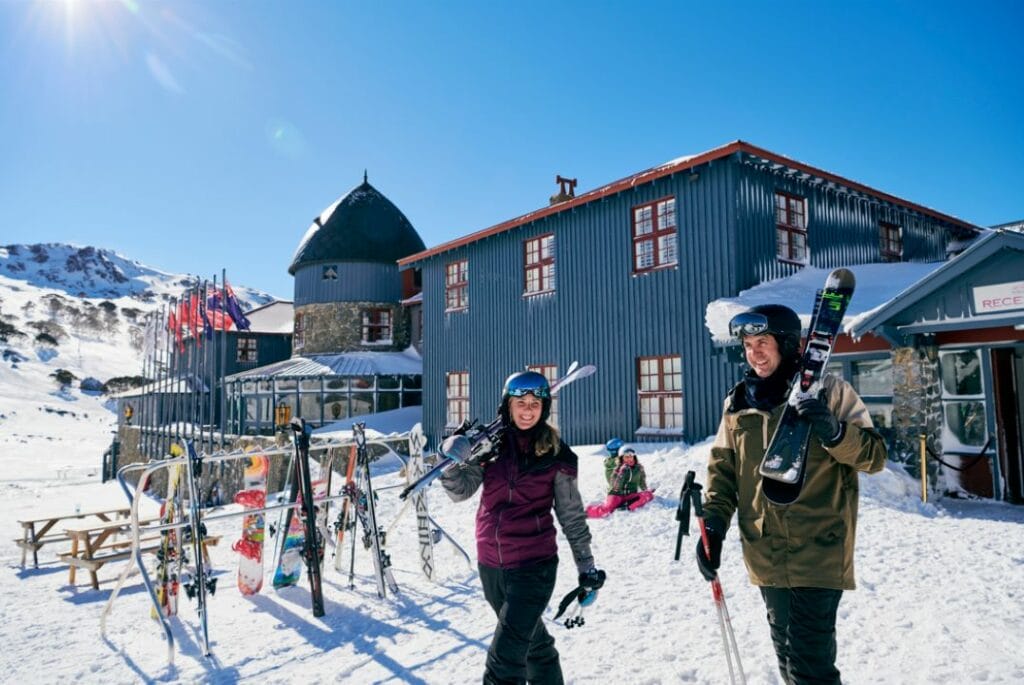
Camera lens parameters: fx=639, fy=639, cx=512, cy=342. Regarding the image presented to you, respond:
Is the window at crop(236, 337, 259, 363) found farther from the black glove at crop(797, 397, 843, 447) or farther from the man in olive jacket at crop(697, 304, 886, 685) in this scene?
the black glove at crop(797, 397, 843, 447)

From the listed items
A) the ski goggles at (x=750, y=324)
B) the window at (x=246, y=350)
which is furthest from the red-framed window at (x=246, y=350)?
the ski goggles at (x=750, y=324)

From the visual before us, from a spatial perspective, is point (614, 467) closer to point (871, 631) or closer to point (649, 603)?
point (649, 603)

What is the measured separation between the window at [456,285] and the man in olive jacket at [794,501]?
16.3 meters

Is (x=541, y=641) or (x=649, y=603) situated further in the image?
(x=649, y=603)

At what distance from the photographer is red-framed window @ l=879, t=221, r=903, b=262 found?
16.1 metres

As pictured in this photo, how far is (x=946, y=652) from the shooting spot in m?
4.34

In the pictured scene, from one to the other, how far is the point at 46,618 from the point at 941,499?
11727mm

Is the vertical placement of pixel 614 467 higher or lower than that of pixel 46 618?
higher

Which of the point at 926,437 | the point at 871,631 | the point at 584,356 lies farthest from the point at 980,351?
the point at 584,356

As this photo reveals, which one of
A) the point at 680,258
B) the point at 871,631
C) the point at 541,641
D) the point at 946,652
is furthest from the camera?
the point at 680,258

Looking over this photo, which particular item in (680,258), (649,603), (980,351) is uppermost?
(680,258)

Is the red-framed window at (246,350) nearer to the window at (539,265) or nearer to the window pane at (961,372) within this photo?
the window at (539,265)

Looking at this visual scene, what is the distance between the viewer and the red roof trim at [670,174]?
41.0 feet

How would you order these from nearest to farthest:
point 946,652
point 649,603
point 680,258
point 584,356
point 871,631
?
1. point 946,652
2. point 871,631
3. point 649,603
4. point 680,258
5. point 584,356
